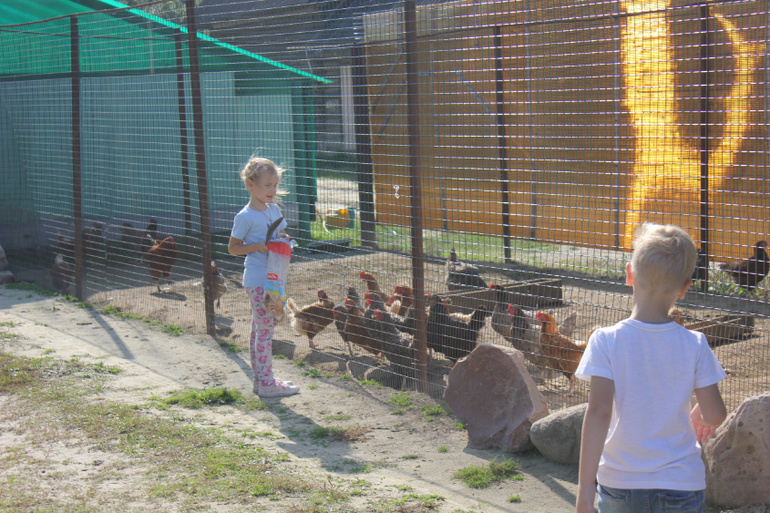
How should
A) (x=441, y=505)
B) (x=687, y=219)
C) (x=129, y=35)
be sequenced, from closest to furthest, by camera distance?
(x=441, y=505) → (x=687, y=219) → (x=129, y=35)

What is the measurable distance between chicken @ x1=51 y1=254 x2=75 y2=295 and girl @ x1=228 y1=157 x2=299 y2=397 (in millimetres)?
3979

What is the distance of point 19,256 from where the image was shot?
8.67 m

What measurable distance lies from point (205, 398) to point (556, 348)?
7.72 feet

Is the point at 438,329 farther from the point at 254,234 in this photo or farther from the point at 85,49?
the point at 85,49

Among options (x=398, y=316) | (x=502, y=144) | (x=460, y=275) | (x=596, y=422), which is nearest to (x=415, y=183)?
(x=398, y=316)

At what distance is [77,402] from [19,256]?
5.28 m

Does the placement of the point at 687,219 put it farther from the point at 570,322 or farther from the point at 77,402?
the point at 77,402

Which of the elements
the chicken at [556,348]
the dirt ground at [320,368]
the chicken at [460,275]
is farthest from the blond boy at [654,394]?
the chicken at [460,275]

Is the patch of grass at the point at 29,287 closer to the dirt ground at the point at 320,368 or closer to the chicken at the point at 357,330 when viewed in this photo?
the dirt ground at the point at 320,368

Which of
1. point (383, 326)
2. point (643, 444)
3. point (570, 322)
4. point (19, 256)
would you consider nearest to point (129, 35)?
point (19, 256)

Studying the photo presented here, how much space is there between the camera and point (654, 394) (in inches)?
70.6

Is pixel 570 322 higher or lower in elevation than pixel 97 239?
lower

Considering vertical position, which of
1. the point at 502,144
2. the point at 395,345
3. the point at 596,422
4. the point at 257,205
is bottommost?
the point at 395,345

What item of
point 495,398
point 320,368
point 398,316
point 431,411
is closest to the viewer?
point 495,398
